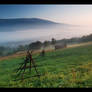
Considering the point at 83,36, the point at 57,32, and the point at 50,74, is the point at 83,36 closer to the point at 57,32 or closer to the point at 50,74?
the point at 57,32

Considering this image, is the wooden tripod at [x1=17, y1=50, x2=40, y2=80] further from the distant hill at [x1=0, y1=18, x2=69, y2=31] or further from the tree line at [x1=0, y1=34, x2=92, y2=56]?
the distant hill at [x1=0, y1=18, x2=69, y2=31]

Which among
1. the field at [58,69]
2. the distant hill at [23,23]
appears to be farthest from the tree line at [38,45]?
the distant hill at [23,23]

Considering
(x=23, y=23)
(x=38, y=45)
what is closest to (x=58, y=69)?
(x=38, y=45)

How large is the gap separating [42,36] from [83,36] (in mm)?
785

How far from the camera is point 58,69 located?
338 centimetres

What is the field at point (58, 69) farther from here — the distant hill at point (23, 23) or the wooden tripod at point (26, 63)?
the distant hill at point (23, 23)

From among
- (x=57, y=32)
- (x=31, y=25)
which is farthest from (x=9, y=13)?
(x=57, y=32)

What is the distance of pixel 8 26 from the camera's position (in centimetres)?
351

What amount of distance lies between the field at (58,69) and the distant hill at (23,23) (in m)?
0.54

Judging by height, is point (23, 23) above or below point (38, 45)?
above

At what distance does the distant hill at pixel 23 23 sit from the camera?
3443 mm

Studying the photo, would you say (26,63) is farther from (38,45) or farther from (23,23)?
(23,23)

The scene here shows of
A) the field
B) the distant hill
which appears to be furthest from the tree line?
the distant hill

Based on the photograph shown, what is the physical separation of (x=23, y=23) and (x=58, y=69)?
110 cm
